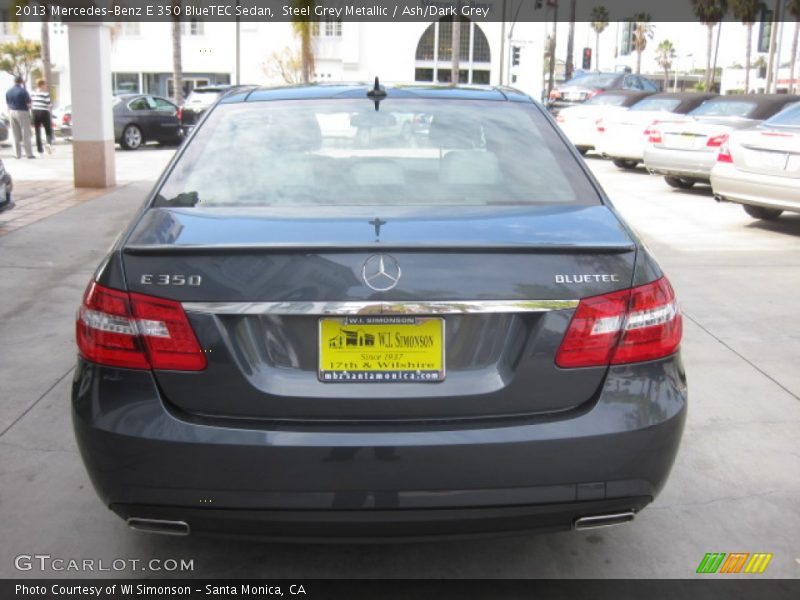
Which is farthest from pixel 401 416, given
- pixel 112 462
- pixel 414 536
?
pixel 112 462

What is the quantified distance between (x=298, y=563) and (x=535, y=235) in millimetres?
1444

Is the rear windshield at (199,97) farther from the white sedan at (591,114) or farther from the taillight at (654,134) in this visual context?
the taillight at (654,134)

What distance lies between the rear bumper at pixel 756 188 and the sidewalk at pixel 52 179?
7.91 meters

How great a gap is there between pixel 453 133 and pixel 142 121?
2013cm

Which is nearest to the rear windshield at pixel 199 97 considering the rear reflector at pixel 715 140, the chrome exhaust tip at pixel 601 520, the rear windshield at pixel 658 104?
the rear windshield at pixel 658 104

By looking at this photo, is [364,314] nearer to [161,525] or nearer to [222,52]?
[161,525]

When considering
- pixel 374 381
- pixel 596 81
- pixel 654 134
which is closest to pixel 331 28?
pixel 596 81

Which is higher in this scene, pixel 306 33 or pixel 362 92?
pixel 306 33

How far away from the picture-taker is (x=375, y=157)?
3365 mm

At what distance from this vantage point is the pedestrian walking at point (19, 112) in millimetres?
17203

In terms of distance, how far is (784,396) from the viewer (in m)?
4.92

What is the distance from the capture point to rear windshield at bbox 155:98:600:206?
10.2 ft

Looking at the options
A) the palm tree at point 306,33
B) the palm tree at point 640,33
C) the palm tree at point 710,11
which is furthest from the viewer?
the palm tree at point 640,33

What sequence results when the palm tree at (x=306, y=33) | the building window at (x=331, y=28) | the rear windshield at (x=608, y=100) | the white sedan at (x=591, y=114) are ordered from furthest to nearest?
the building window at (x=331, y=28)
the palm tree at (x=306, y=33)
the rear windshield at (x=608, y=100)
the white sedan at (x=591, y=114)
